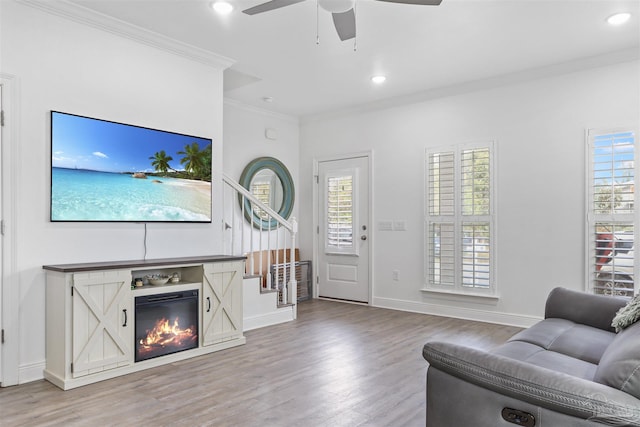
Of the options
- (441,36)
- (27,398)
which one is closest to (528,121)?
(441,36)

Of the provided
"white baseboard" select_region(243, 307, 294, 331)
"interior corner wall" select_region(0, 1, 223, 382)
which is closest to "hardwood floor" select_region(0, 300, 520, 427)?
"white baseboard" select_region(243, 307, 294, 331)

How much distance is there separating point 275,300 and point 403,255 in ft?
5.87

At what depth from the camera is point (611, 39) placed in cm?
390

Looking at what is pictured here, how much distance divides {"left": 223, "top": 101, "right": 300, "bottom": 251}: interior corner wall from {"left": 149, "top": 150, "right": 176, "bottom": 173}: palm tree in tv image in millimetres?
1722

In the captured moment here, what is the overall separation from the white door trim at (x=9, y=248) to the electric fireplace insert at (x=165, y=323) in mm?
781

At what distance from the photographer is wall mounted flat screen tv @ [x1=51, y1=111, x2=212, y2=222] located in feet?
10.7

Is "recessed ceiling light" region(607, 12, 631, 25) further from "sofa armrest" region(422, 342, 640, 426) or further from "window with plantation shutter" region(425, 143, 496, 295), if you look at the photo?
"sofa armrest" region(422, 342, 640, 426)

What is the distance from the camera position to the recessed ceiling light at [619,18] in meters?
3.42

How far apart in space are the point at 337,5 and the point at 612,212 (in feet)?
11.1

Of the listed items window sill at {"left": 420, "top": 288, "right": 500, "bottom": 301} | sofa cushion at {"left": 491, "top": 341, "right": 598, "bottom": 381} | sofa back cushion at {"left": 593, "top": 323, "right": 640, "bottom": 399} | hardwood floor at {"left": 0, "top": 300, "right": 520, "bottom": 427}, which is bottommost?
hardwood floor at {"left": 0, "top": 300, "right": 520, "bottom": 427}

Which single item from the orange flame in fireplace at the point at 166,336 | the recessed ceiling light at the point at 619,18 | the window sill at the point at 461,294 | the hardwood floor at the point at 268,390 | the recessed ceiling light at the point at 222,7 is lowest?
the hardwood floor at the point at 268,390

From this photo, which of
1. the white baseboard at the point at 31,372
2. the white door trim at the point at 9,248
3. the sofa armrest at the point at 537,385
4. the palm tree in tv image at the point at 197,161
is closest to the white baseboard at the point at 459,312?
the palm tree in tv image at the point at 197,161

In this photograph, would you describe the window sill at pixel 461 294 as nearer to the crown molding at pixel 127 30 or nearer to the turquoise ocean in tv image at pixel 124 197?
the turquoise ocean in tv image at pixel 124 197

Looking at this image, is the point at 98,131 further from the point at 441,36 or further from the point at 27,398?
the point at 441,36
